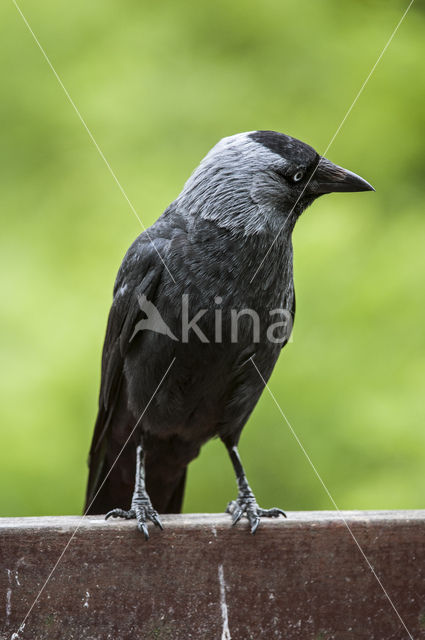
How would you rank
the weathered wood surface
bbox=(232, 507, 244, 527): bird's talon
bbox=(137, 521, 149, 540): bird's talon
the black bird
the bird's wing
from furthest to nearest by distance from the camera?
the bird's wing
the black bird
bbox=(232, 507, 244, 527): bird's talon
bbox=(137, 521, 149, 540): bird's talon
the weathered wood surface

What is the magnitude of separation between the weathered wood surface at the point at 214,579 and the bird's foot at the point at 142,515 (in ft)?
0.09

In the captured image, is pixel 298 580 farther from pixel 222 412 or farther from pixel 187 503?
pixel 187 503

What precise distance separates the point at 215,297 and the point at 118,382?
2.13 feet

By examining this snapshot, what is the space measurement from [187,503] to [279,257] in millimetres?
1237

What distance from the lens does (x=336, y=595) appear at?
2.27 metres

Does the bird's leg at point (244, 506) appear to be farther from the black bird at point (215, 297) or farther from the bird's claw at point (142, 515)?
the bird's claw at point (142, 515)

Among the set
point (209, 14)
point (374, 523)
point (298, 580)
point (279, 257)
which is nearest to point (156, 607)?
point (298, 580)

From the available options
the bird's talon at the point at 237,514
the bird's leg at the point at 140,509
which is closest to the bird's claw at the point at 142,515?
the bird's leg at the point at 140,509

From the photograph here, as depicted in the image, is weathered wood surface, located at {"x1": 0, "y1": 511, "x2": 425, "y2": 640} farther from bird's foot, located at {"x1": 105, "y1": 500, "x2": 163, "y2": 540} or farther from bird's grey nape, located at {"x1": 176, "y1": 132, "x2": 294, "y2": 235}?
bird's grey nape, located at {"x1": 176, "y1": 132, "x2": 294, "y2": 235}

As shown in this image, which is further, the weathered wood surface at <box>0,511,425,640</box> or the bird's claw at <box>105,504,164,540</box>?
the bird's claw at <box>105,504,164,540</box>

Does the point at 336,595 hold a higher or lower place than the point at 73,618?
higher

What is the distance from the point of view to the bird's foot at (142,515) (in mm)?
2334

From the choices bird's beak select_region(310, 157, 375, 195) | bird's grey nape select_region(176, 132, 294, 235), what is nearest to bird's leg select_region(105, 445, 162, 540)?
bird's grey nape select_region(176, 132, 294, 235)

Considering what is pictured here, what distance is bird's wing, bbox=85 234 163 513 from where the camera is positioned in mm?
2742
